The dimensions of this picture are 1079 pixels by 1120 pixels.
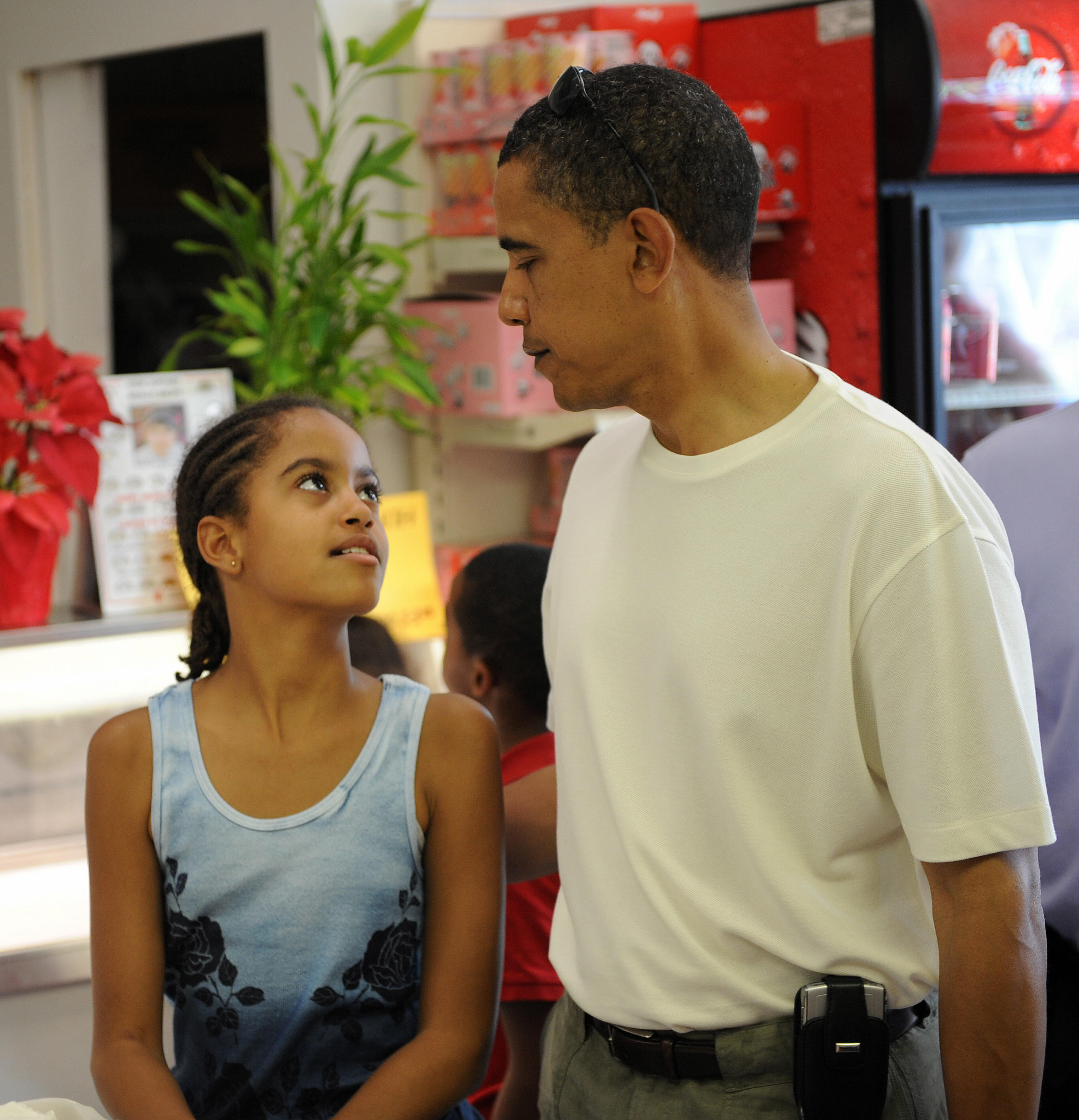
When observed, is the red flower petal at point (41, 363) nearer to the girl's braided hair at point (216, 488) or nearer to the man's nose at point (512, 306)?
the girl's braided hair at point (216, 488)

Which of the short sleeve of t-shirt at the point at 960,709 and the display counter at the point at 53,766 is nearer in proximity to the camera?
the short sleeve of t-shirt at the point at 960,709

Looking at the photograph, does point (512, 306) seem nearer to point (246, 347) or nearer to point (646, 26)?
point (246, 347)

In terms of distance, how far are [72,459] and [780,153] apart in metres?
1.60

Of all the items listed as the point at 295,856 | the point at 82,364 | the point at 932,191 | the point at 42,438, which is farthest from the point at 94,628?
the point at 932,191

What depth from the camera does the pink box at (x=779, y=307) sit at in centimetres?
280

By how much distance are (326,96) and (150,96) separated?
1.27 m

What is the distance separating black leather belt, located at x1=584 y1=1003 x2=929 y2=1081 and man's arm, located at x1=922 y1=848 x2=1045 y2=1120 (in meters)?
0.09

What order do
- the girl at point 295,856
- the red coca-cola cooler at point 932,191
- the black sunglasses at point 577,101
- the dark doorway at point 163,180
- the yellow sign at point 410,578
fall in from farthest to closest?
the dark doorway at point 163,180 < the red coca-cola cooler at point 932,191 < the yellow sign at point 410,578 < the girl at point 295,856 < the black sunglasses at point 577,101

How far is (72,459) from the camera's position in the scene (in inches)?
77.4

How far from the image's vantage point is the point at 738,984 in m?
1.12

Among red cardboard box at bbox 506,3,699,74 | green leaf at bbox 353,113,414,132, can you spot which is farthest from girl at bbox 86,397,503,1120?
red cardboard box at bbox 506,3,699,74

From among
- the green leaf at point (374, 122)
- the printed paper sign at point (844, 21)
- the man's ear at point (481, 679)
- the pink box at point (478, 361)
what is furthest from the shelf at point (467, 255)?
the man's ear at point (481, 679)

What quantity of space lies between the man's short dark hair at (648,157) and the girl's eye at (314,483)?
1.38ft

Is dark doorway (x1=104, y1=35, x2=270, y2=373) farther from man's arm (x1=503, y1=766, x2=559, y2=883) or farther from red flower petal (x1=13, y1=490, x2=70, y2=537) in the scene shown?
man's arm (x1=503, y1=766, x2=559, y2=883)
